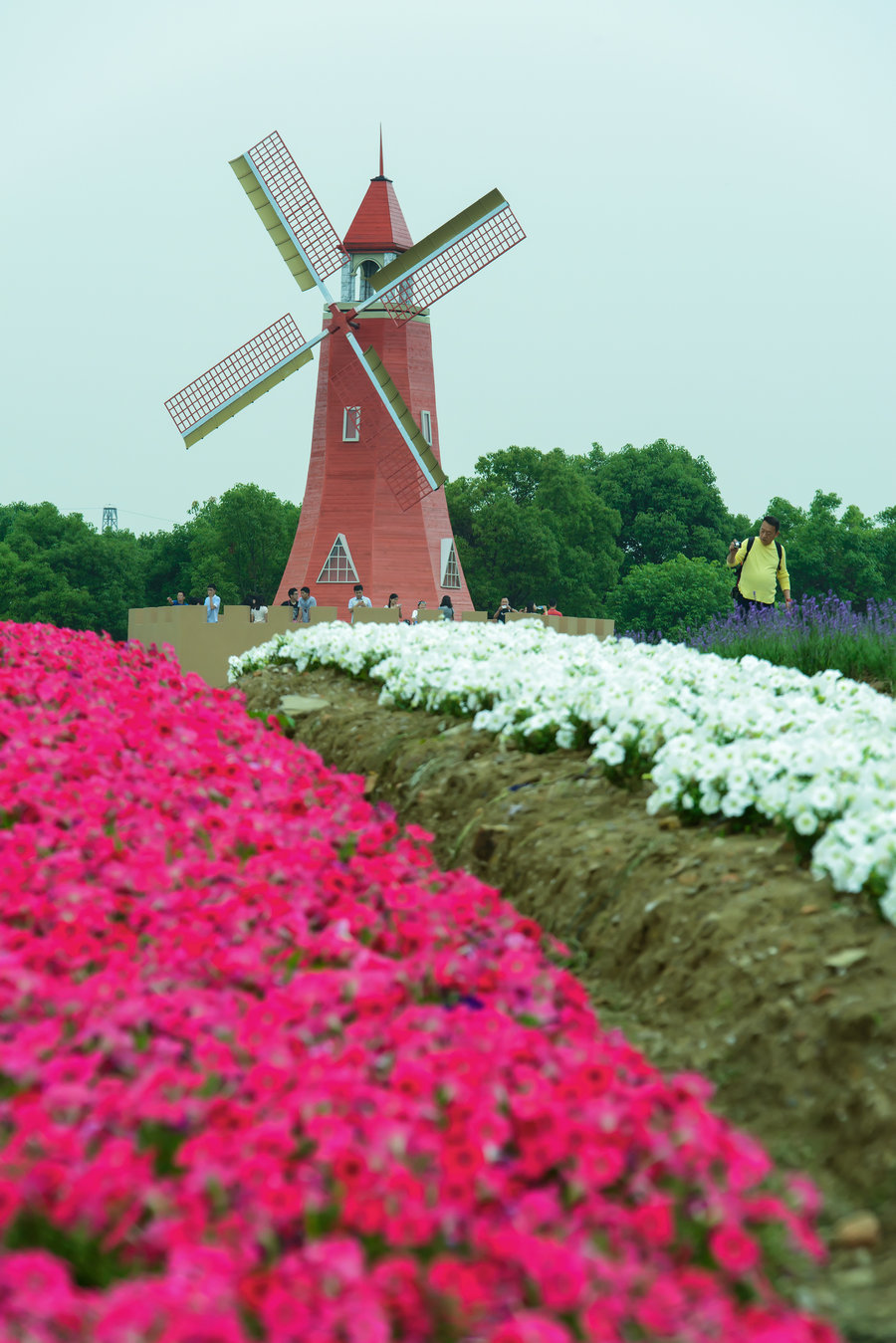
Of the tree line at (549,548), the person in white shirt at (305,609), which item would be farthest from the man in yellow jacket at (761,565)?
the tree line at (549,548)

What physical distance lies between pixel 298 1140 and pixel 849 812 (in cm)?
293

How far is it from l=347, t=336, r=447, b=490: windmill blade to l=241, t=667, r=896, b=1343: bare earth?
22573 mm

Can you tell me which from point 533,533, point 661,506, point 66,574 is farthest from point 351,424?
point 66,574

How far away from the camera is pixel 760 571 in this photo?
533 inches

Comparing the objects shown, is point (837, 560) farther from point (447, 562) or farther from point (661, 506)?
point (447, 562)

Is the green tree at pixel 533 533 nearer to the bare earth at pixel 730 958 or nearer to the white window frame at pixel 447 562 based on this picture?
the white window frame at pixel 447 562

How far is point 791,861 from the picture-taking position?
5.09 m

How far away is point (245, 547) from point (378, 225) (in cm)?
2975

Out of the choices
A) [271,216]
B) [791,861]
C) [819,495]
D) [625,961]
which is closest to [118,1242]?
[625,961]

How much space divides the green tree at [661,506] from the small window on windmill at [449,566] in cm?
3028

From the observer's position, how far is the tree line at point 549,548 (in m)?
52.2

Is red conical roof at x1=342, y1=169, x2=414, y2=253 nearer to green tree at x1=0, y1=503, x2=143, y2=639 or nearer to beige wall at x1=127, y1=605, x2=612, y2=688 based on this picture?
beige wall at x1=127, y1=605, x2=612, y2=688

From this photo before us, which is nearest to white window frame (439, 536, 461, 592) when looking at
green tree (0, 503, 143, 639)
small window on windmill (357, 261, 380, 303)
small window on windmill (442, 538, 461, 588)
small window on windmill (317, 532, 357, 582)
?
small window on windmill (442, 538, 461, 588)

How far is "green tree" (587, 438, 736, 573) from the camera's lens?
6228 centimetres
